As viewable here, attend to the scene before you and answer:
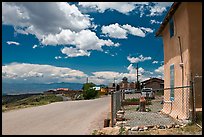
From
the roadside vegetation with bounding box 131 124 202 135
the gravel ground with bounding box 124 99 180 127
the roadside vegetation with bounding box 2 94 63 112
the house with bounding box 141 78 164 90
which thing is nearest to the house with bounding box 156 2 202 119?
the gravel ground with bounding box 124 99 180 127

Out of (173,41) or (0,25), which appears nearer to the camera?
(0,25)

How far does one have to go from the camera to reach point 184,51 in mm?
11547

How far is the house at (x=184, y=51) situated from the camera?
35.7 feet

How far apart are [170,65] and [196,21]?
12.7 feet

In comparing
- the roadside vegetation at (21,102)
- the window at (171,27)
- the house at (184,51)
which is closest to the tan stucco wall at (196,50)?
the house at (184,51)

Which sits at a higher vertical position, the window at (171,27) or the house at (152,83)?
the window at (171,27)

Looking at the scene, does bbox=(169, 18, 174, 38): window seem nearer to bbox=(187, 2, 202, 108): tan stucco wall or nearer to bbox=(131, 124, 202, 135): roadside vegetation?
bbox=(187, 2, 202, 108): tan stucco wall

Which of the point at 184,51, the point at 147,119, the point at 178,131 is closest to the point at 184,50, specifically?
the point at 184,51

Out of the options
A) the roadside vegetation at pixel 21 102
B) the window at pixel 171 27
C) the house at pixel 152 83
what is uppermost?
the window at pixel 171 27

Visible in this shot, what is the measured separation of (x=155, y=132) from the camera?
890 cm

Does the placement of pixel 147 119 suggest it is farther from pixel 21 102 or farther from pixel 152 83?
pixel 152 83

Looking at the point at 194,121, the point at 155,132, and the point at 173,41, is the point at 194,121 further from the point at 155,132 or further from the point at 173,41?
the point at 173,41

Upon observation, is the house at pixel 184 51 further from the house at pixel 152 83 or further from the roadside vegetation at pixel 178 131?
the house at pixel 152 83

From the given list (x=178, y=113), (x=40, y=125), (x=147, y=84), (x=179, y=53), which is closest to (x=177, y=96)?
(x=178, y=113)
